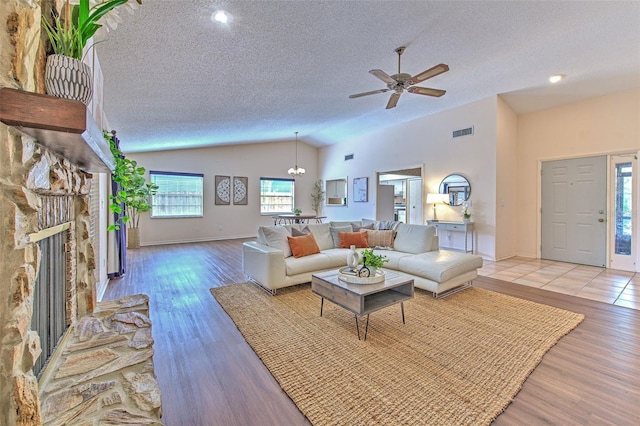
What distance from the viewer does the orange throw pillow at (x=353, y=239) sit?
4.37 meters

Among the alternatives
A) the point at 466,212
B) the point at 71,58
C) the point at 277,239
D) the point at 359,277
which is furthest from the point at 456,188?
the point at 71,58

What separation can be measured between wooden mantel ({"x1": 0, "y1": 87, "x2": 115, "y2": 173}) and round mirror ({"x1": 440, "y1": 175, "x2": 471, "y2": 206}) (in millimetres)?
6060

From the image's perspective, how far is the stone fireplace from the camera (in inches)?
37.1

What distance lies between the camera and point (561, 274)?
14.8 ft

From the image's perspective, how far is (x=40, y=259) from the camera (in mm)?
1260

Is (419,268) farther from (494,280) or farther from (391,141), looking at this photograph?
(391,141)

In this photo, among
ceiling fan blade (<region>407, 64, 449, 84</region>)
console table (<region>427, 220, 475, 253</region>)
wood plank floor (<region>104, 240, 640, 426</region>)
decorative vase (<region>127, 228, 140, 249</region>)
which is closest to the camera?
wood plank floor (<region>104, 240, 640, 426</region>)

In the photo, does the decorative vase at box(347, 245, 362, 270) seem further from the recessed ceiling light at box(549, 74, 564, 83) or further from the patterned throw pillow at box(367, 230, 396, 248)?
the recessed ceiling light at box(549, 74, 564, 83)

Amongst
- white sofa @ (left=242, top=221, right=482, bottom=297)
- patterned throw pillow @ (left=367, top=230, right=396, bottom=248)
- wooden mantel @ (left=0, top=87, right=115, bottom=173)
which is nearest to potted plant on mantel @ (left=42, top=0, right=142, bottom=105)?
wooden mantel @ (left=0, top=87, right=115, bottom=173)

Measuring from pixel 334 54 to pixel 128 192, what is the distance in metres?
3.66

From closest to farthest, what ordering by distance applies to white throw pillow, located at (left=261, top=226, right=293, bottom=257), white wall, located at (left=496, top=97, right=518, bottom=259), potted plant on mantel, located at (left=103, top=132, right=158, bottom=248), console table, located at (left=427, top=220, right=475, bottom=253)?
1. potted plant on mantel, located at (left=103, top=132, right=158, bottom=248)
2. white throw pillow, located at (left=261, top=226, right=293, bottom=257)
3. white wall, located at (left=496, top=97, right=518, bottom=259)
4. console table, located at (left=427, top=220, right=475, bottom=253)

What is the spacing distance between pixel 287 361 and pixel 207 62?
306cm

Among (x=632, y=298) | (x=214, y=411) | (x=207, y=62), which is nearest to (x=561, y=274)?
(x=632, y=298)

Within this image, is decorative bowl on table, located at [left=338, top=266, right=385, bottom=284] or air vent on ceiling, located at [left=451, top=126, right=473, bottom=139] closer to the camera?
decorative bowl on table, located at [left=338, top=266, right=385, bottom=284]
